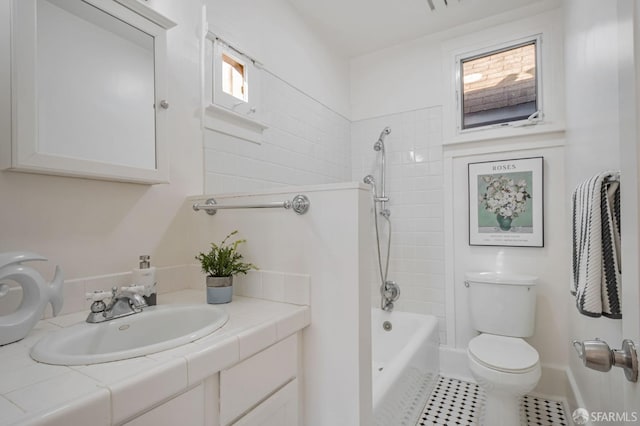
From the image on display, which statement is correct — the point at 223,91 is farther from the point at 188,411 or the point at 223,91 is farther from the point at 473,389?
the point at 473,389

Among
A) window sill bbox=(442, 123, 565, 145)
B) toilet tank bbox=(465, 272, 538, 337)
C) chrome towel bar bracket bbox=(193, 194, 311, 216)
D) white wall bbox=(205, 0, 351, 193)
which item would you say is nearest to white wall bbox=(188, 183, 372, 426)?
chrome towel bar bracket bbox=(193, 194, 311, 216)

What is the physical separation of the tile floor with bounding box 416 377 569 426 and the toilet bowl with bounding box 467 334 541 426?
0.12m

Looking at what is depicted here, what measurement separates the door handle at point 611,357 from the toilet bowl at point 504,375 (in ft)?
4.04

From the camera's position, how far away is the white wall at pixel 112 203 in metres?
1.01

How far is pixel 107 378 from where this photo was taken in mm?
667

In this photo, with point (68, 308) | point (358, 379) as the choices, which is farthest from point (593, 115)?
point (68, 308)

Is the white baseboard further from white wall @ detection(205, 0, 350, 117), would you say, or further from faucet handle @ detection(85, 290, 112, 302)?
faucet handle @ detection(85, 290, 112, 302)

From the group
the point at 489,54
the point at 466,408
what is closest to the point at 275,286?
the point at 466,408

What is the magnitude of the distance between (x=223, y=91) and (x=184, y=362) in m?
1.40

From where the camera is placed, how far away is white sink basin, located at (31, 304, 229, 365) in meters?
0.76

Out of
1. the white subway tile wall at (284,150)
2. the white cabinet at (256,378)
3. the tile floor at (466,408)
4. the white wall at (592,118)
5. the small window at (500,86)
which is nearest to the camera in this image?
the white cabinet at (256,378)

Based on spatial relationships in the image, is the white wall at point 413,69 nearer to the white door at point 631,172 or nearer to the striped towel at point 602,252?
the striped towel at point 602,252

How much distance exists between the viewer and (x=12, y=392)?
24.0 inches

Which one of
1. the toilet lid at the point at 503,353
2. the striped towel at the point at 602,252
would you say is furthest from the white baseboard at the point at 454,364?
the striped towel at the point at 602,252
